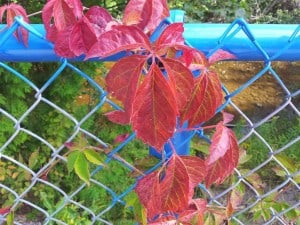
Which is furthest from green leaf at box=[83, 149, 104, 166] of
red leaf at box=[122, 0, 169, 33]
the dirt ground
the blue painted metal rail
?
the dirt ground

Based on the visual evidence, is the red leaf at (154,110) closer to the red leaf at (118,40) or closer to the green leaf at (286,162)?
the red leaf at (118,40)

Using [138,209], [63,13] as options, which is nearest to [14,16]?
[63,13]

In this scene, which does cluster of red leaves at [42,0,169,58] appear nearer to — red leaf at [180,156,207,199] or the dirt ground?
red leaf at [180,156,207,199]

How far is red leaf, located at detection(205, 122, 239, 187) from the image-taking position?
3.27ft

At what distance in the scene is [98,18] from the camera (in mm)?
900

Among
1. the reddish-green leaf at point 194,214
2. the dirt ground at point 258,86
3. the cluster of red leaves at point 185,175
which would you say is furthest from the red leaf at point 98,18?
the dirt ground at point 258,86

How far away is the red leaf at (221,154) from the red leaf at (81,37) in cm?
29

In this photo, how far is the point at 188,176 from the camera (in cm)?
98

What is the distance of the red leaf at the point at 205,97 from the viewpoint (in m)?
0.90

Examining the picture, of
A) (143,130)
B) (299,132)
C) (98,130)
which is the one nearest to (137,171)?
(143,130)

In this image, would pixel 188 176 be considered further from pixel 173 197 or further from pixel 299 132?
pixel 299 132

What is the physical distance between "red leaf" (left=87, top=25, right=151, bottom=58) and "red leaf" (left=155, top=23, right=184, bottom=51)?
1.1 inches

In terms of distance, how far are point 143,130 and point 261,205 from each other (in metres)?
0.73

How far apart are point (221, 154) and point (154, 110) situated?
0.23 m
